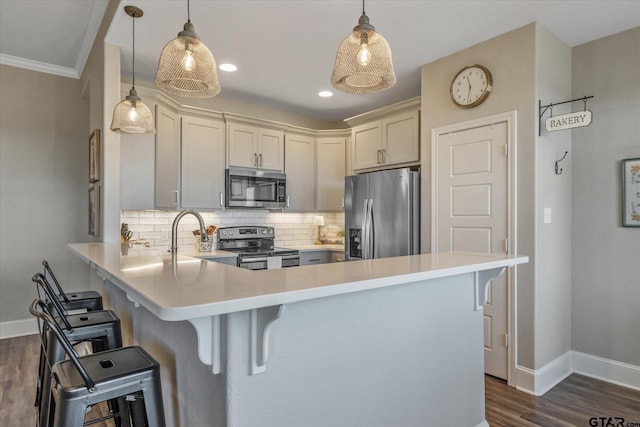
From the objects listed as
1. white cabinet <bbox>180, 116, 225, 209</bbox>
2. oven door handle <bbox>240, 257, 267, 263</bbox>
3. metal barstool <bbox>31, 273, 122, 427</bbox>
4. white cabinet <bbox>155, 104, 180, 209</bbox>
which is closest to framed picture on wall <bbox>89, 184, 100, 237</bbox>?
white cabinet <bbox>155, 104, 180, 209</bbox>

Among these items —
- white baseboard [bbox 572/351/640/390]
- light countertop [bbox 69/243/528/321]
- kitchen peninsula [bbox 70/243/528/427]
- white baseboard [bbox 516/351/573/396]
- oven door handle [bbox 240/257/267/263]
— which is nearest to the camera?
light countertop [bbox 69/243/528/321]

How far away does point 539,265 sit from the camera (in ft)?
9.06

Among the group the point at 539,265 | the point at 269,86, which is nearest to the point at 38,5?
the point at 269,86

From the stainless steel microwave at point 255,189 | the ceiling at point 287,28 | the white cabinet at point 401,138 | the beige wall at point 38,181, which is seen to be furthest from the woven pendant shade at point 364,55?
the beige wall at point 38,181

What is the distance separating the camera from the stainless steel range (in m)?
4.01

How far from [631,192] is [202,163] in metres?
3.82

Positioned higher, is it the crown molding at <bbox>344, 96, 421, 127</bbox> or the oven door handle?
the crown molding at <bbox>344, 96, 421, 127</bbox>

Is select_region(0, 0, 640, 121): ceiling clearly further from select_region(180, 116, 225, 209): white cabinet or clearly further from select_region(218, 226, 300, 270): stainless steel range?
select_region(218, 226, 300, 270): stainless steel range

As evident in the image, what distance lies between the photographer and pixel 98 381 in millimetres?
1235

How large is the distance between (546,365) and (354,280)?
7.94ft

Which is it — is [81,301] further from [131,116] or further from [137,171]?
[137,171]

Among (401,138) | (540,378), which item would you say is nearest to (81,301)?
(401,138)

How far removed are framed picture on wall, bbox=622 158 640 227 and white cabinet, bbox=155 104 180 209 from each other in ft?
12.8

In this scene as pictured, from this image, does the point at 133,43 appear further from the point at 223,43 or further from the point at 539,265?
the point at 539,265
